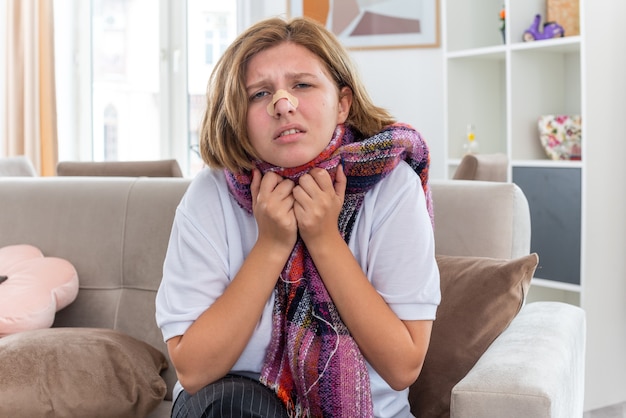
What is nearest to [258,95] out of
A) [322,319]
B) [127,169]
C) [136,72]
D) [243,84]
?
[243,84]

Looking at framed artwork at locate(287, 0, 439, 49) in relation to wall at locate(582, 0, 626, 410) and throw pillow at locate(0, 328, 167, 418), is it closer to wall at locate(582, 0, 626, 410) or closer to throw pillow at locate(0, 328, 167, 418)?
wall at locate(582, 0, 626, 410)

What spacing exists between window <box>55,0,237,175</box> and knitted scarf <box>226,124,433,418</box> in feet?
12.0

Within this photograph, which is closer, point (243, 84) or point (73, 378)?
point (243, 84)

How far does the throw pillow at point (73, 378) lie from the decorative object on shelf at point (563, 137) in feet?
6.72

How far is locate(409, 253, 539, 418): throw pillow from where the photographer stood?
159 centimetres

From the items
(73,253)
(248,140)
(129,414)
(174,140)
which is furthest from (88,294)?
(174,140)

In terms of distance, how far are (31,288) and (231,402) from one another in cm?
95

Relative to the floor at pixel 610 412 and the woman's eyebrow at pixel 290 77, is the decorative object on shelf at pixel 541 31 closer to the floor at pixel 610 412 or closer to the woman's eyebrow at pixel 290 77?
the floor at pixel 610 412

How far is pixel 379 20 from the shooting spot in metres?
4.47

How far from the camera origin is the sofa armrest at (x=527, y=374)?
3.95 ft

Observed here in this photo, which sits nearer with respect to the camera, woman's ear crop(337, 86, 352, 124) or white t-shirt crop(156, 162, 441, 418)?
white t-shirt crop(156, 162, 441, 418)

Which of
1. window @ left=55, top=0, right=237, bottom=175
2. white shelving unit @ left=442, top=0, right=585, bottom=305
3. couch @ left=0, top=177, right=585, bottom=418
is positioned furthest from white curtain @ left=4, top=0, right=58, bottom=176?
couch @ left=0, top=177, right=585, bottom=418

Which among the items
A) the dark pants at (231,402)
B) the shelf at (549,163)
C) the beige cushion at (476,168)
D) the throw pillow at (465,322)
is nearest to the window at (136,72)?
the shelf at (549,163)

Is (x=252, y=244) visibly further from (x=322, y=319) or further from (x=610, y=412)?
(x=610, y=412)
